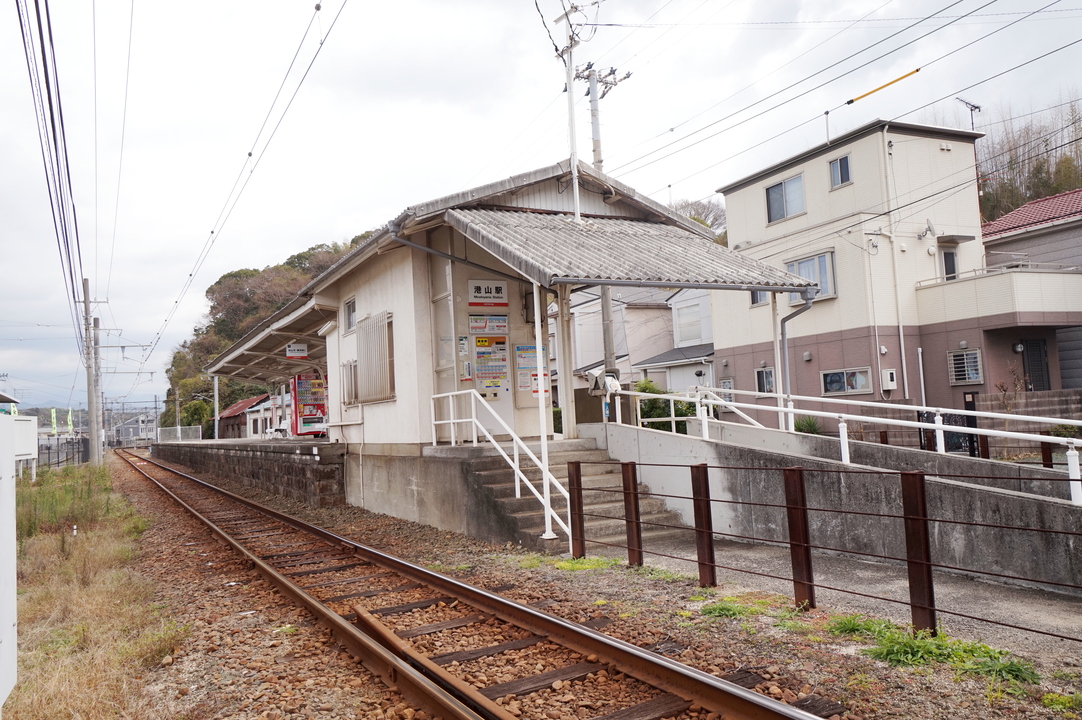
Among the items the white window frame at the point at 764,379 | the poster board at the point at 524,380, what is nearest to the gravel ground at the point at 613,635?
the poster board at the point at 524,380

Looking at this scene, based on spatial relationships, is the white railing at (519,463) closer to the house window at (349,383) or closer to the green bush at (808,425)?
the house window at (349,383)

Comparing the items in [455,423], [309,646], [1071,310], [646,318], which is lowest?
[309,646]

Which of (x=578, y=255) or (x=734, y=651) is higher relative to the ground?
(x=578, y=255)

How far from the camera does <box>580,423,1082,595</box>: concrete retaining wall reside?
6660mm

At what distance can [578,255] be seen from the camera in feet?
33.8

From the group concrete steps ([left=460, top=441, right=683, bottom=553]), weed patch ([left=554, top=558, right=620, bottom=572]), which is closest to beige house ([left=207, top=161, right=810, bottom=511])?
concrete steps ([left=460, top=441, right=683, bottom=553])

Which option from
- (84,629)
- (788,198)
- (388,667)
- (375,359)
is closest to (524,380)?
(375,359)

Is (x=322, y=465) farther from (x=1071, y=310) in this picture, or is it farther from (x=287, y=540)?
(x=1071, y=310)

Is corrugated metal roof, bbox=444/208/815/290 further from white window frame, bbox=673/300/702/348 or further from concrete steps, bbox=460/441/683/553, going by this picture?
white window frame, bbox=673/300/702/348

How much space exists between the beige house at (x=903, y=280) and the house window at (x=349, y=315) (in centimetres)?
1105

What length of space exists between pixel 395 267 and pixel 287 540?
4.90 m

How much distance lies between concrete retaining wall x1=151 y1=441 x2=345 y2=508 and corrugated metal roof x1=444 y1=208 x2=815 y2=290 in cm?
752

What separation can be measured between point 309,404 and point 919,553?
2417cm

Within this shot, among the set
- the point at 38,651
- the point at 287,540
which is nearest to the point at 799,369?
the point at 287,540
